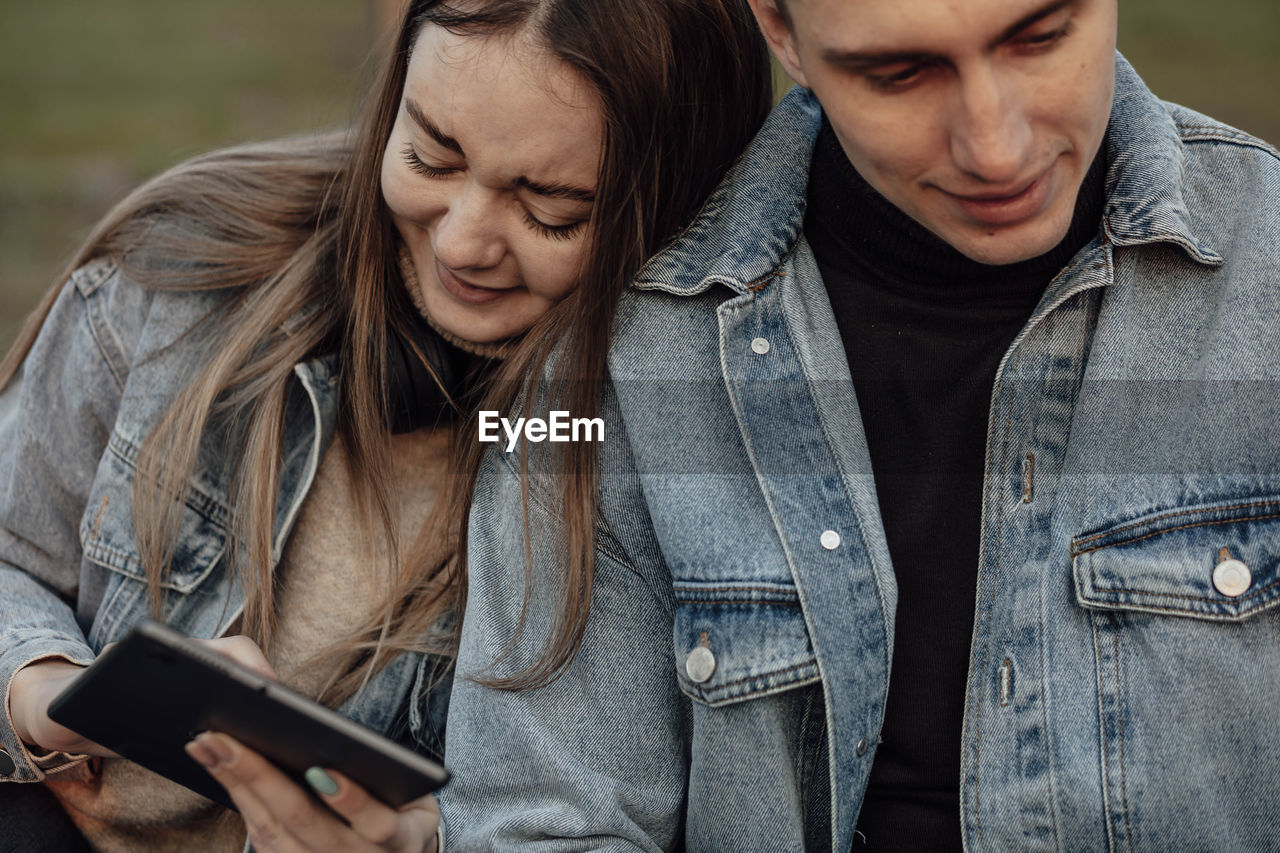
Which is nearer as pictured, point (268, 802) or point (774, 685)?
point (268, 802)

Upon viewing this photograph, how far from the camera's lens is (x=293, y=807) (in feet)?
4.89

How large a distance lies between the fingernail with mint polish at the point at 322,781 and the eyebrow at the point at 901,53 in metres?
1.01

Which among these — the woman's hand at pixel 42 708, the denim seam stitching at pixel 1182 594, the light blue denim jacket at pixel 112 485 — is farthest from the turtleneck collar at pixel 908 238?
the woman's hand at pixel 42 708

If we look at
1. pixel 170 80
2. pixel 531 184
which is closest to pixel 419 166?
pixel 531 184

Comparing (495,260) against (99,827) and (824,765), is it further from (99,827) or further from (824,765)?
(99,827)

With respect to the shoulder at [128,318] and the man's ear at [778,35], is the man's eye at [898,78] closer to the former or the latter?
the man's ear at [778,35]

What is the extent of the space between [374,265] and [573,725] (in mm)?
765

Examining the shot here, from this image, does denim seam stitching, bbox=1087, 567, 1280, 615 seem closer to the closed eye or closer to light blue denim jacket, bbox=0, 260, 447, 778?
the closed eye

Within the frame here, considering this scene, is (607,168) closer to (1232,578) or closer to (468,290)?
(468,290)

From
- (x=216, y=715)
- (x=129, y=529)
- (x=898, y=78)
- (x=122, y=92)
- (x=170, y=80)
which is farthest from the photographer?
(x=170, y=80)

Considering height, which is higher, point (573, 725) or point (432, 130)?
point (432, 130)

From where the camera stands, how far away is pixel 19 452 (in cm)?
211

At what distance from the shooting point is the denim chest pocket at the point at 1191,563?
1547 millimetres

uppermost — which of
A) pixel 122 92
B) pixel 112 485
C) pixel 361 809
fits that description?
pixel 122 92
